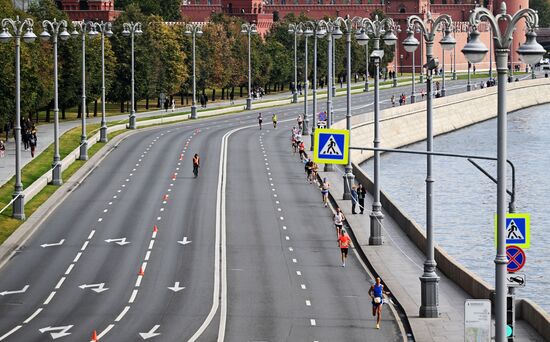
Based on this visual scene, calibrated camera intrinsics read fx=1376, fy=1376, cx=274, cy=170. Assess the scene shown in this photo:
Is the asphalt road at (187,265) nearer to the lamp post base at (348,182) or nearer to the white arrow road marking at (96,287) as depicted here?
the white arrow road marking at (96,287)

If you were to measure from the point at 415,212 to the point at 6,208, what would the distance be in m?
35.4

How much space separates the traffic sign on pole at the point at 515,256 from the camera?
34062 millimetres

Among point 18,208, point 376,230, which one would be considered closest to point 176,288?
point 376,230

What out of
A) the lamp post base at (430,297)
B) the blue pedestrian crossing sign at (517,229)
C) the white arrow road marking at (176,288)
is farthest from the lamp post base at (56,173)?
the blue pedestrian crossing sign at (517,229)

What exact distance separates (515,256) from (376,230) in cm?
2947

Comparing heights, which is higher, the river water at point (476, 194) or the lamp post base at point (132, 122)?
the lamp post base at point (132, 122)

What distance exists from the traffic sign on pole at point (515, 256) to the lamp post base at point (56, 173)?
5129cm

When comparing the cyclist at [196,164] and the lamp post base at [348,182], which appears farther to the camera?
the cyclist at [196,164]

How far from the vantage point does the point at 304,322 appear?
46.9 meters

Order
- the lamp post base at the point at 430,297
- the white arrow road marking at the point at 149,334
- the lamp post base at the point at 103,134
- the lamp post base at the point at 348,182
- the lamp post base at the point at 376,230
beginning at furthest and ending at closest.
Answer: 1. the lamp post base at the point at 103,134
2. the lamp post base at the point at 348,182
3. the lamp post base at the point at 376,230
4. the lamp post base at the point at 430,297
5. the white arrow road marking at the point at 149,334

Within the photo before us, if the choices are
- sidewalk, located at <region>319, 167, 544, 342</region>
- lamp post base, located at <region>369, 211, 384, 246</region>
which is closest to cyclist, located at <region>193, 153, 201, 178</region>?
sidewalk, located at <region>319, 167, 544, 342</region>

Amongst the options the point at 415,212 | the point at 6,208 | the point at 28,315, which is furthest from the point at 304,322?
the point at 415,212

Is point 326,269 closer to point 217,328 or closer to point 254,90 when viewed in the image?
point 217,328

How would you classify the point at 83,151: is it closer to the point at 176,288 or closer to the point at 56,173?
the point at 56,173
